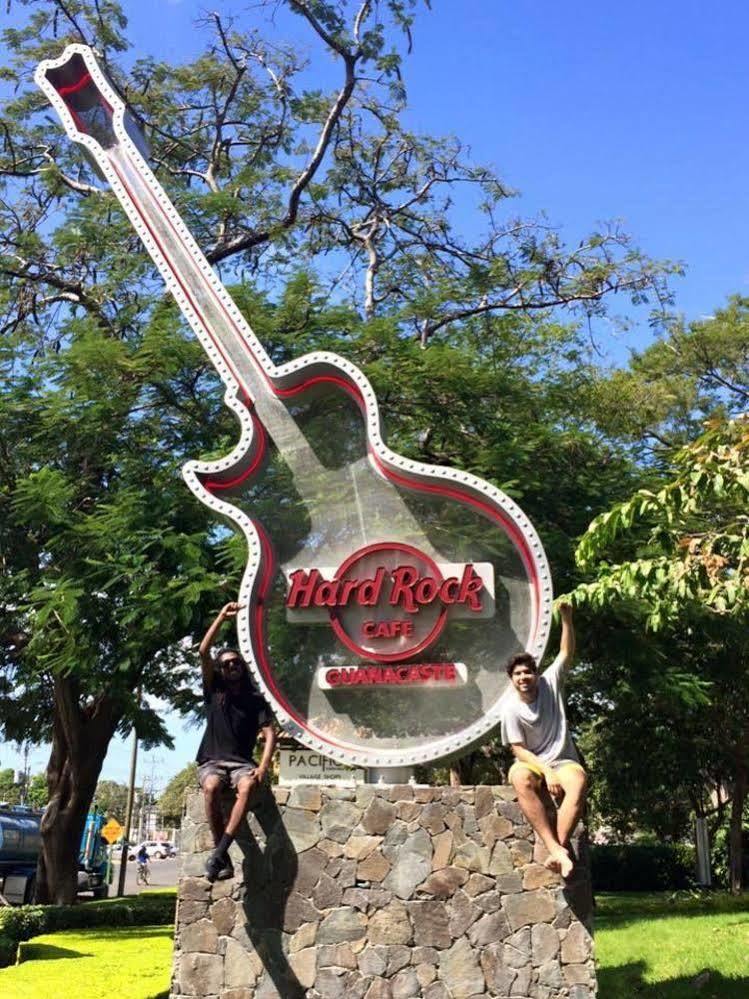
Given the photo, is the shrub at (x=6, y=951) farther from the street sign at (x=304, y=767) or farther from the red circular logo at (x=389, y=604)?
the red circular logo at (x=389, y=604)

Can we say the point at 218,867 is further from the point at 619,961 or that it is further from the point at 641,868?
the point at 641,868

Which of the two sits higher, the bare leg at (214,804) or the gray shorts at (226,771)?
the gray shorts at (226,771)

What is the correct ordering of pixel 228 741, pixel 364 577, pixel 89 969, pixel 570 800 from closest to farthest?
pixel 570 800
pixel 228 741
pixel 364 577
pixel 89 969

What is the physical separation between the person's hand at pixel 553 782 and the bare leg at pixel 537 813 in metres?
0.07

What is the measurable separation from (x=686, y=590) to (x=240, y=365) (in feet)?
15.2

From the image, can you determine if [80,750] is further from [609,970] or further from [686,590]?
[686,590]

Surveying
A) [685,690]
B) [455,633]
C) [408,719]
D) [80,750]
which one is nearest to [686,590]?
[455,633]

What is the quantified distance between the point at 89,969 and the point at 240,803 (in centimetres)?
468

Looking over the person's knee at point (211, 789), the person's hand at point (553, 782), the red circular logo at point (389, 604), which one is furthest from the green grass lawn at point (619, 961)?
the red circular logo at point (389, 604)

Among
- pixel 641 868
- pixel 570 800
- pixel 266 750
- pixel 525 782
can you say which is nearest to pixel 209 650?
pixel 266 750

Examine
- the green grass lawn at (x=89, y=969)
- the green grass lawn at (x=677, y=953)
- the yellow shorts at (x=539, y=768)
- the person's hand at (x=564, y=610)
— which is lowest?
the green grass lawn at (x=677, y=953)

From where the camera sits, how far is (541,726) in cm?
715

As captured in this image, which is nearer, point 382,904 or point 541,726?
point 541,726

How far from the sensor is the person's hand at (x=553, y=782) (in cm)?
695
